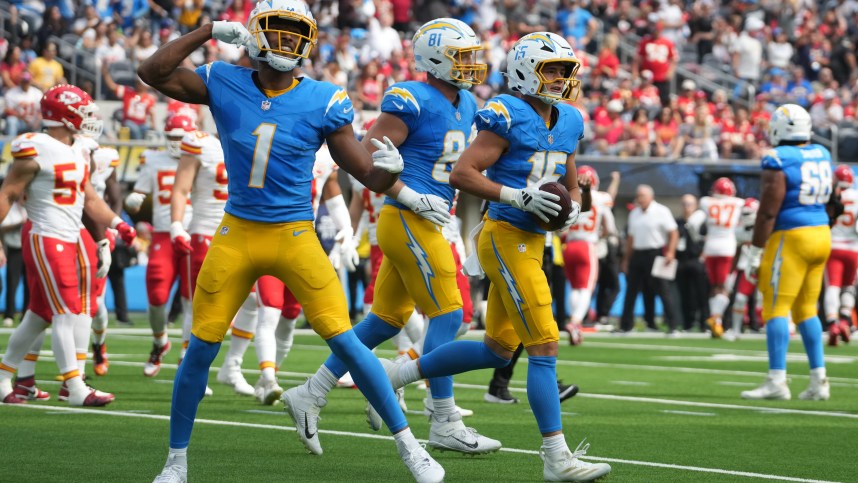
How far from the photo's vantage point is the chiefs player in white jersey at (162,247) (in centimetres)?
1024

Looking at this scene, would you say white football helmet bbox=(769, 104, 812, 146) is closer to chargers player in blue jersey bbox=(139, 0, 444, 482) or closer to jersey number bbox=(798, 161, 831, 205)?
jersey number bbox=(798, 161, 831, 205)

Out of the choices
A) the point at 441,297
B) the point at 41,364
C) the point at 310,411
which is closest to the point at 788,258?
the point at 441,297

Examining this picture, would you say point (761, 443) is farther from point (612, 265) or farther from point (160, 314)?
point (612, 265)

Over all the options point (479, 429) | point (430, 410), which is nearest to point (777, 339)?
point (479, 429)

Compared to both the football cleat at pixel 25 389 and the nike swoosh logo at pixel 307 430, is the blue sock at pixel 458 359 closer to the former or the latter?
the nike swoosh logo at pixel 307 430

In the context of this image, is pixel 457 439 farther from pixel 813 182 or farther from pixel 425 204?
pixel 813 182

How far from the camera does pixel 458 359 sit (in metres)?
6.78

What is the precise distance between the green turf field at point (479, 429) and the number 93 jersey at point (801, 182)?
4.23 ft

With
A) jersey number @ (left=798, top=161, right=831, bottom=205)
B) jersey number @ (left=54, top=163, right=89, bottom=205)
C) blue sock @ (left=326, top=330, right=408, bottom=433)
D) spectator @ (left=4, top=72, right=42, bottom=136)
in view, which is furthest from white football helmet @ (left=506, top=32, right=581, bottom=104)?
spectator @ (left=4, top=72, right=42, bottom=136)

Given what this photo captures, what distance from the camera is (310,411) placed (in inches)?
266

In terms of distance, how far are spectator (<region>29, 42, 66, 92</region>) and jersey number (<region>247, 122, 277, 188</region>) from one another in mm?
13656

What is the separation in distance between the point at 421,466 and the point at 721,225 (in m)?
12.9

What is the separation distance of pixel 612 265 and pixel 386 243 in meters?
11.7

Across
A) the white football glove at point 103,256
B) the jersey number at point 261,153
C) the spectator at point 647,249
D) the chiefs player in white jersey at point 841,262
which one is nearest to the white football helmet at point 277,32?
the jersey number at point 261,153
